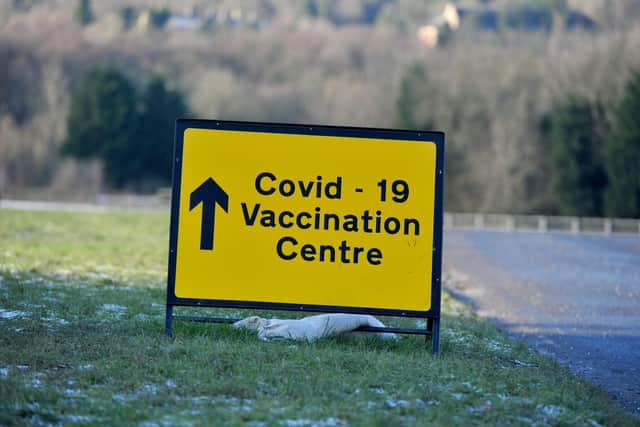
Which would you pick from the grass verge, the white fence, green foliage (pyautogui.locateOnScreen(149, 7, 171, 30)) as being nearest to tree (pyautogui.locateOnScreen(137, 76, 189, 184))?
the white fence

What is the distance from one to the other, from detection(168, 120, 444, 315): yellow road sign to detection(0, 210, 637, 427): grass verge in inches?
21.4

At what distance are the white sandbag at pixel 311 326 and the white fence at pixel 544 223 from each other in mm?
46409

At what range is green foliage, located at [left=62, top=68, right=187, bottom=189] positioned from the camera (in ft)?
245

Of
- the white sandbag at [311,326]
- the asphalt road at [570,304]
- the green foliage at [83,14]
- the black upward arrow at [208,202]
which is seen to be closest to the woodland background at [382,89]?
the green foliage at [83,14]

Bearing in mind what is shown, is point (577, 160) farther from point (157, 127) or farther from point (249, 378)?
point (249, 378)

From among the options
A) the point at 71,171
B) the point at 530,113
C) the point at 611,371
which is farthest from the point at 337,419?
the point at 71,171

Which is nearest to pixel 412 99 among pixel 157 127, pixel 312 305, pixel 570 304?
pixel 157 127

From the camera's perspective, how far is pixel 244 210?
870 centimetres

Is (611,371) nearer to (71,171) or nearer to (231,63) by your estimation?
(71,171)

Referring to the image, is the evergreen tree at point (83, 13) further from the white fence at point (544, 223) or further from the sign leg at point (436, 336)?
the sign leg at point (436, 336)

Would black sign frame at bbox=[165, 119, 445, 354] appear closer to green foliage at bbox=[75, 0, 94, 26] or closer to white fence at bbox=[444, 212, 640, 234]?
white fence at bbox=[444, 212, 640, 234]

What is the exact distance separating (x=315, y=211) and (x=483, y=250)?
22.7m

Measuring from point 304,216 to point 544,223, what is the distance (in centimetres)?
5050

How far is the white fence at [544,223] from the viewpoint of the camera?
5491cm
